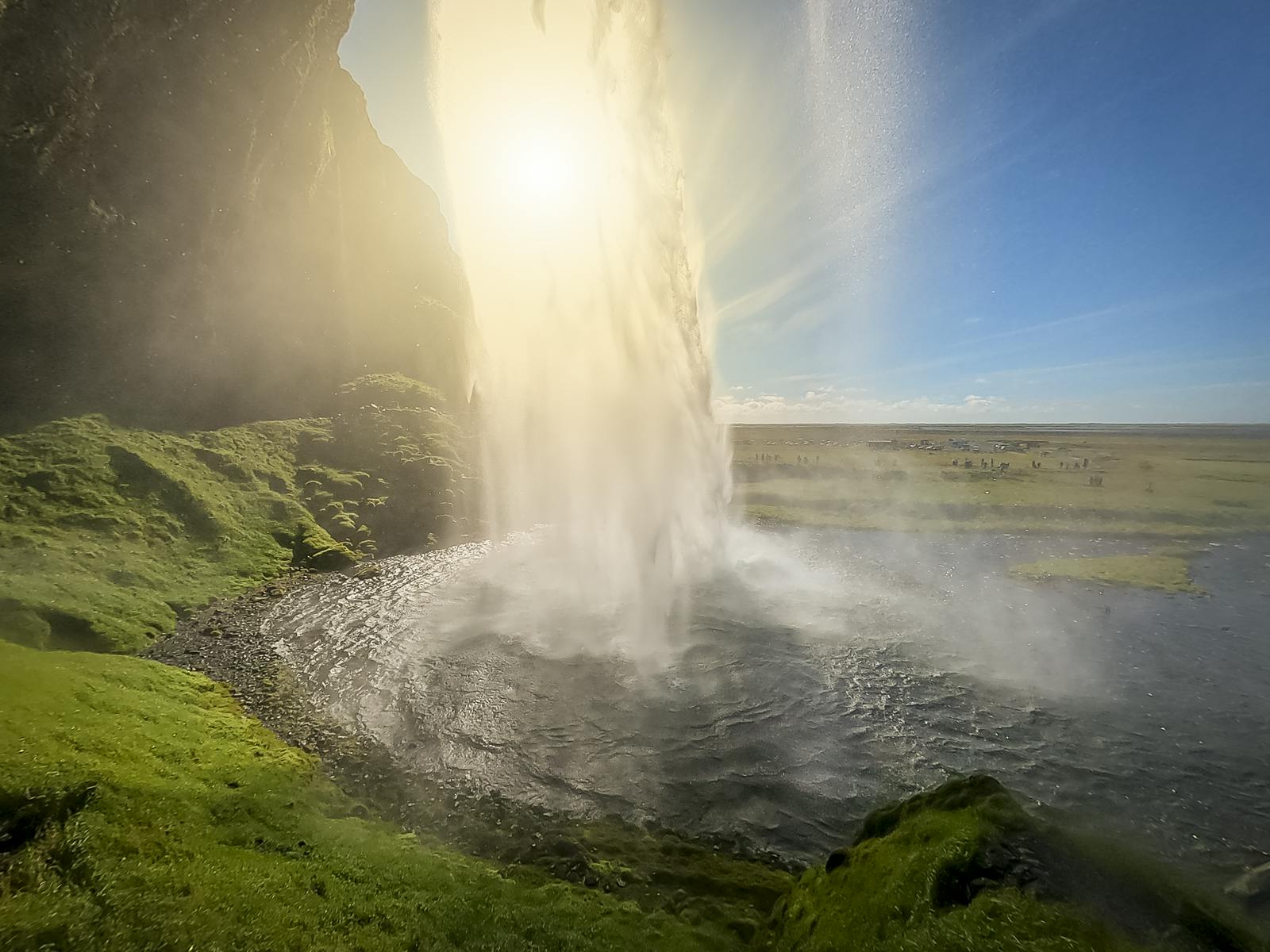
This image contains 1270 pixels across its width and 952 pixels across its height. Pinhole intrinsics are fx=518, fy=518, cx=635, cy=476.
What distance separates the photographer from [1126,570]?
41.9m

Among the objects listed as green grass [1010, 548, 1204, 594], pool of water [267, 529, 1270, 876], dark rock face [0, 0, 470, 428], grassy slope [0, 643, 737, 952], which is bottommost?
pool of water [267, 529, 1270, 876]

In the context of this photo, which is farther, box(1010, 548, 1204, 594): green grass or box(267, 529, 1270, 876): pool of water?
box(1010, 548, 1204, 594): green grass

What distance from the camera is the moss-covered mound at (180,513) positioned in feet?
86.2

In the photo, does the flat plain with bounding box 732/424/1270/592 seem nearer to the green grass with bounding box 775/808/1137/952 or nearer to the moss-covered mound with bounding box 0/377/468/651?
the green grass with bounding box 775/808/1137/952

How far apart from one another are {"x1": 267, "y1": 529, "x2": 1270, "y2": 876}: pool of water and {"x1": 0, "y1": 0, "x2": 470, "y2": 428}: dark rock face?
35716 mm

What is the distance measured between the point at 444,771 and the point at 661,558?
2508 centimetres

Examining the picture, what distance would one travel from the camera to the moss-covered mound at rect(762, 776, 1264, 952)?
8.16 meters

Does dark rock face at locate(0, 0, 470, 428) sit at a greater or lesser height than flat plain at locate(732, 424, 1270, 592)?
greater

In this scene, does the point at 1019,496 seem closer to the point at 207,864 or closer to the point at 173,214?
the point at 207,864

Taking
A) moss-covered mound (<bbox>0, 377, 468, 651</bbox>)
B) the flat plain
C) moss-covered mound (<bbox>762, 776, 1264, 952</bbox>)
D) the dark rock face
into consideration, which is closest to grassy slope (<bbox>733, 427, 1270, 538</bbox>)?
the flat plain

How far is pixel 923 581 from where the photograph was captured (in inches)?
1571

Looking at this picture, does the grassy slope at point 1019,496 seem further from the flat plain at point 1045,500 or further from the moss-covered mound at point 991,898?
the moss-covered mound at point 991,898

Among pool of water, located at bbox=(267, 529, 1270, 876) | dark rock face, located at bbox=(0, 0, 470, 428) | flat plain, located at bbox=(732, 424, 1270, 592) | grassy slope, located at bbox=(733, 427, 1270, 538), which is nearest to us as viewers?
pool of water, located at bbox=(267, 529, 1270, 876)

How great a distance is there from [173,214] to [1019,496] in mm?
111086
